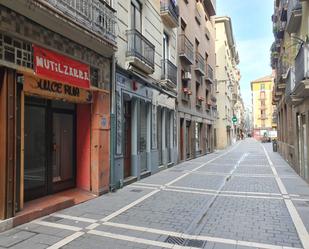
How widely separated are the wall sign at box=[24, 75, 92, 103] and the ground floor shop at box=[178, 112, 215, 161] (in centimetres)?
1077

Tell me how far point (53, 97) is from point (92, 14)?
2.36 m

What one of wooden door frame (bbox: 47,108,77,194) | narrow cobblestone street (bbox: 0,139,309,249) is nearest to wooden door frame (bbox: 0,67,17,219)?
narrow cobblestone street (bbox: 0,139,309,249)

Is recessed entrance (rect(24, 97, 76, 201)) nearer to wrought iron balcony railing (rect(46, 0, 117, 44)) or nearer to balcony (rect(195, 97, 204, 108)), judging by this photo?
wrought iron balcony railing (rect(46, 0, 117, 44))

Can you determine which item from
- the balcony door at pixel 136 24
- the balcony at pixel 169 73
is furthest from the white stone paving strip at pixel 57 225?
the balcony at pixel 169 73

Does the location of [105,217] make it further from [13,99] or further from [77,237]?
[13,99]

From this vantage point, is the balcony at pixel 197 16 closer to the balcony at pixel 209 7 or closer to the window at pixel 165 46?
the balcony at pixel 209 7

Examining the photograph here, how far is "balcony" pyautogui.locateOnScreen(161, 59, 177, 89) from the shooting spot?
15881 mm

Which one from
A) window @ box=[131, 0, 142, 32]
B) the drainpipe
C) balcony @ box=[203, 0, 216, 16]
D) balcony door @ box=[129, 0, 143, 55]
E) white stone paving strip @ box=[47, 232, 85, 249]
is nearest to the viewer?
white stone paving strip @ box=[47, 232, 85, 249]

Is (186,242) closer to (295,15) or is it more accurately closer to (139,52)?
(139,52)

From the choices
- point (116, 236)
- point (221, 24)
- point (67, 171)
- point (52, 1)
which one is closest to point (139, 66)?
point (67, 171)

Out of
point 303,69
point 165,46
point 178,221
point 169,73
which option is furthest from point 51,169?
point 165,46

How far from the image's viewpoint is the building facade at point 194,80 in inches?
786

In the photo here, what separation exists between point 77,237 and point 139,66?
7389 millimetres

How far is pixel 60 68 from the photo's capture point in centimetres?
754
